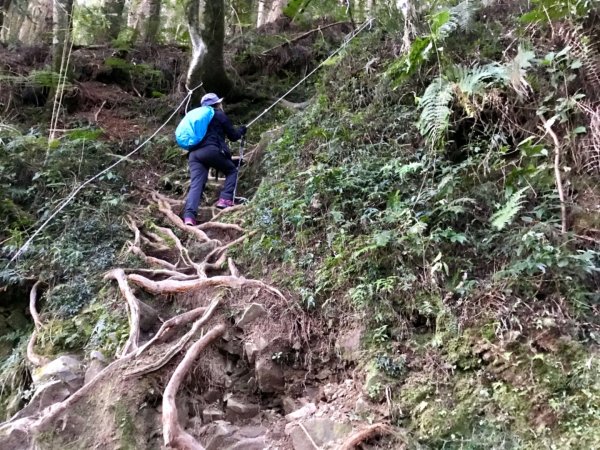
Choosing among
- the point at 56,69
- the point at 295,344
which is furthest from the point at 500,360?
the point at 56,69

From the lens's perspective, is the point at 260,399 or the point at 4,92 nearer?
the point at 260,399

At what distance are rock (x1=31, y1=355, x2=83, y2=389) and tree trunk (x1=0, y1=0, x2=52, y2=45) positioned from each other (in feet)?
28.6

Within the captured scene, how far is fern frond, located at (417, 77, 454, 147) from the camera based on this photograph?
16.2ft

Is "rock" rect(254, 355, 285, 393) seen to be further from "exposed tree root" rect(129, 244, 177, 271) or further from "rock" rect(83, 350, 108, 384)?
"exposed tree root" rect(129, 244, 177, 271)

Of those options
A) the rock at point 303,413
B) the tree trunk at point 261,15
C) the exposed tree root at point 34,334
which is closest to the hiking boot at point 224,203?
the exposed tree root at point 34,334

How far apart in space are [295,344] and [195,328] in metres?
0.94

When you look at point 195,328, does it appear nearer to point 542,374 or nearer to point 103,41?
point 542,374

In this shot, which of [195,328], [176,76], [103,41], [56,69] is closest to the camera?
[195,328]

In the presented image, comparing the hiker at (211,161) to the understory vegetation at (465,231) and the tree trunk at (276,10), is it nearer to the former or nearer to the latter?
the understory vegetation at (465,231)

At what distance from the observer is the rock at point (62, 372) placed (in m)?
4.39

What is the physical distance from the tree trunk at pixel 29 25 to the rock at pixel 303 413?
10379mm

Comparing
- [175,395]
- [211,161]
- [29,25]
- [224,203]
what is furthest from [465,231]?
[29,25]

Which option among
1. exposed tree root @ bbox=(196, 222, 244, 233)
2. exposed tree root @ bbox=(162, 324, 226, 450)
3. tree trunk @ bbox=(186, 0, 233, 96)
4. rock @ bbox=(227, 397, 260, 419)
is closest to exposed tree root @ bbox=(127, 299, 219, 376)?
exposed tree root @ bbox=(162, 324, 226, 450)

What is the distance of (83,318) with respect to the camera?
5258 mm
